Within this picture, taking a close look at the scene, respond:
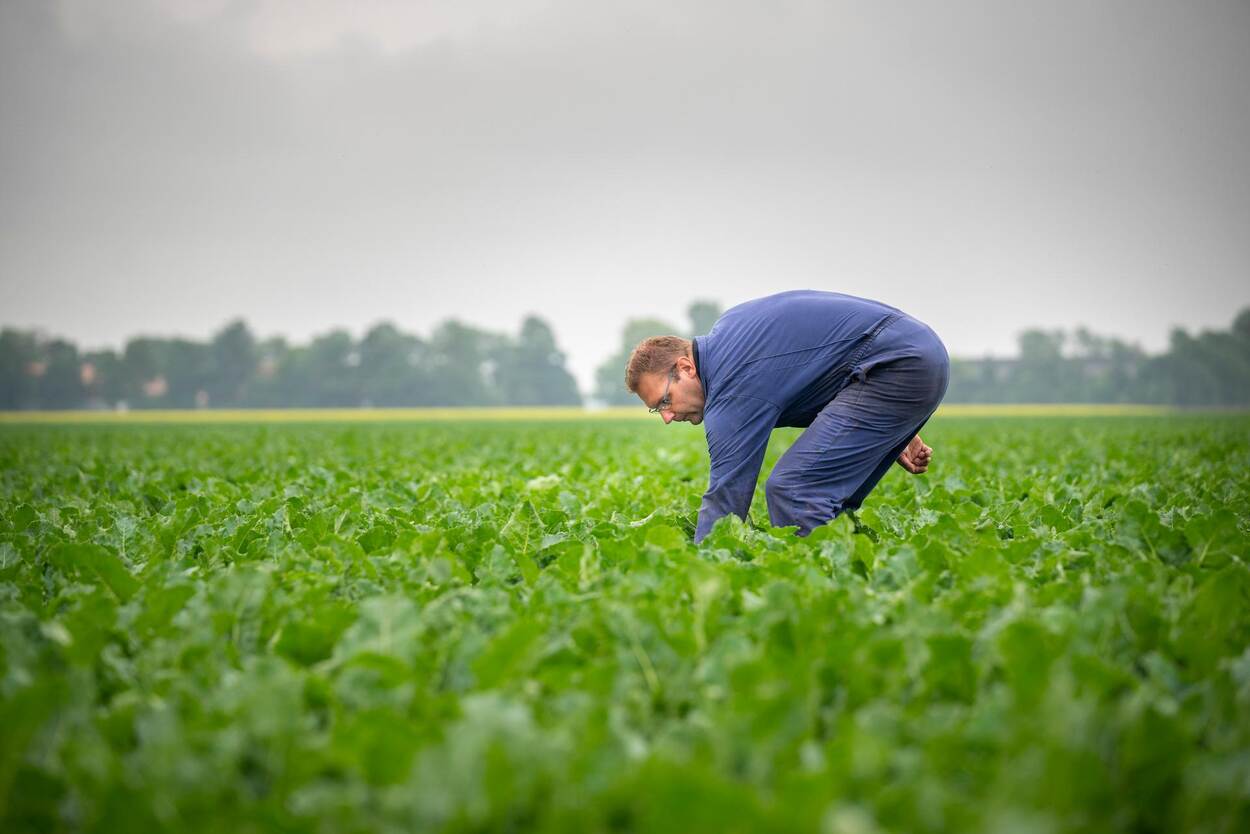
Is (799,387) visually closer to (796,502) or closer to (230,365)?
(796,502)

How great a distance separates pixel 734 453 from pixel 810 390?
0.64 metres

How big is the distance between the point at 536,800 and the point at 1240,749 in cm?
143

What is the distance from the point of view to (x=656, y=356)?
14.3 ft

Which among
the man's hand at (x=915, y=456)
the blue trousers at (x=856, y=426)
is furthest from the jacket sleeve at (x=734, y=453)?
the man's hand at (x=915, y=456)

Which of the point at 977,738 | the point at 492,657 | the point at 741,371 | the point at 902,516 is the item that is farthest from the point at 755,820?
the point at 902,516

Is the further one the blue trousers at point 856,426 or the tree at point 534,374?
the tree at point 534,374

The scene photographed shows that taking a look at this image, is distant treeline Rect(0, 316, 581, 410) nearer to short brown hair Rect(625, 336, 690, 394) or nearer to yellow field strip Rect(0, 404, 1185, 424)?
yellow field strip Rect(0, 404, 1185, 424)

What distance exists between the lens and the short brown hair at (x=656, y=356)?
436 centimetres

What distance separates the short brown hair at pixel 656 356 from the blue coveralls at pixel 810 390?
0.34 feet

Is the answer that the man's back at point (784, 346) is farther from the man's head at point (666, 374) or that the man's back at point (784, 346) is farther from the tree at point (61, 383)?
the tree at point (61, 383)

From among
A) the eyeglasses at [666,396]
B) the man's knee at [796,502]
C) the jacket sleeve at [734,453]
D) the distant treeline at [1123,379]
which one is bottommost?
the distant treeline at [1123,379]

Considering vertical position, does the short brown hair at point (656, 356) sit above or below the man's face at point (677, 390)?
above

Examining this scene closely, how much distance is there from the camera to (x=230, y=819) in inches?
63.7

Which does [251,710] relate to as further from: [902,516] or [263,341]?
[263,341]
